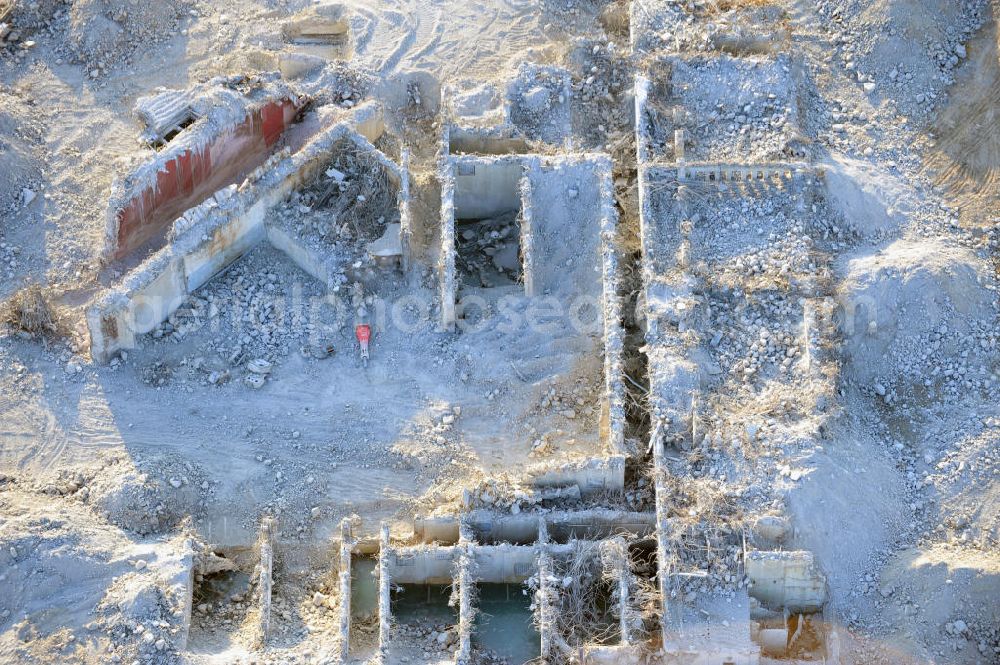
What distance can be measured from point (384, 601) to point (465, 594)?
4.02 feet

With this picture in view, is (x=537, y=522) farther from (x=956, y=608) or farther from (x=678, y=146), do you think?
(x=678, y=146)

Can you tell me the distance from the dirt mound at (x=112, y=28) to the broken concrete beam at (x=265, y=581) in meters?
11.1

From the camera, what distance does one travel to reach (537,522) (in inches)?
918

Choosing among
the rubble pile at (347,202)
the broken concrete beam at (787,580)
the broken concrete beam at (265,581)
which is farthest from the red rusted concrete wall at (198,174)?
the broken concrete beam at (787,580)

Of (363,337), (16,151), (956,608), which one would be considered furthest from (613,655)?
(16,151)

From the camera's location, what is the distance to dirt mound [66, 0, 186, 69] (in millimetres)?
29500

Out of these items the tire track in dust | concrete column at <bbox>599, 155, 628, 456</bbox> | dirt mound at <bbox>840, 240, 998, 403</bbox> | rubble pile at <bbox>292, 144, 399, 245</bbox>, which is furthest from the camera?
the tire track in dust

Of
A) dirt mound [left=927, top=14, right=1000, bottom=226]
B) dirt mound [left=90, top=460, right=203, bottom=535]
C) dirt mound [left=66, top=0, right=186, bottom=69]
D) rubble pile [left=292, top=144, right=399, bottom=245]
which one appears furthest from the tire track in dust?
dirt mound [left=90, top=460, right=203, bottom=535]

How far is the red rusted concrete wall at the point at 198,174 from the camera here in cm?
2591

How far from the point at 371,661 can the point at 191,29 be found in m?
14.4

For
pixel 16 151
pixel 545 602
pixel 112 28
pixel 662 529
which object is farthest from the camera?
pixel 112 28

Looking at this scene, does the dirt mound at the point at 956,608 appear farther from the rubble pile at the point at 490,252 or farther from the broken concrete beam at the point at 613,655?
the rubble pile at the point at 490,252

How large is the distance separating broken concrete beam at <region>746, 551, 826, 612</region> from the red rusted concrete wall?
11735 mm

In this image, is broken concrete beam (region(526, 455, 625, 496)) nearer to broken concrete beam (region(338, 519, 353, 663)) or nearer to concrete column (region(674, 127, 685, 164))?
broken concrete beam (region(338, 519, 353, 663))
